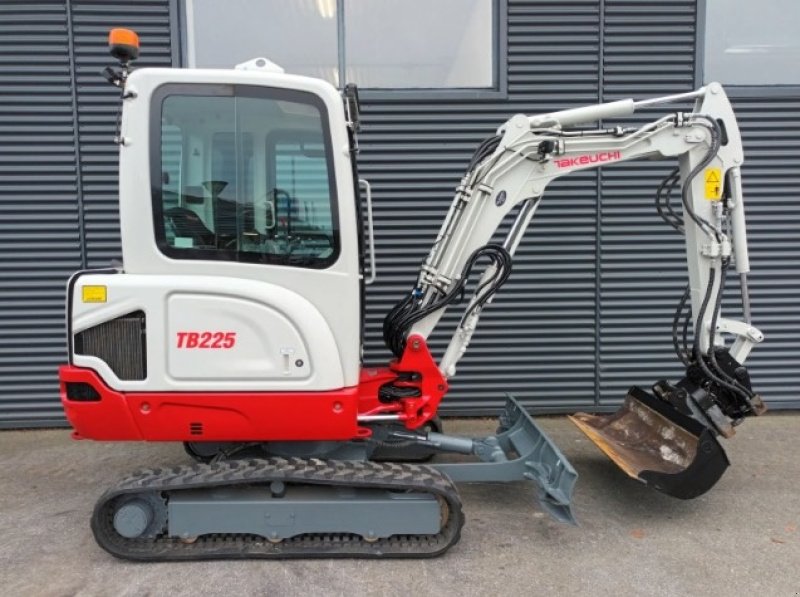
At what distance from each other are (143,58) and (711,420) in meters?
5.41

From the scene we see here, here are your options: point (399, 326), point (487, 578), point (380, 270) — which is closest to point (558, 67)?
point (380, 270)

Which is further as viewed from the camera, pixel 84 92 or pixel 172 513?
pixel 84 92

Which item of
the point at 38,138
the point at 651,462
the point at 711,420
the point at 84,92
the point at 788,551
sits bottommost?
the point at 788,551

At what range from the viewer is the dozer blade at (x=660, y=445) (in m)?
3.39

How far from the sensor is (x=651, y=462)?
12.1 ft

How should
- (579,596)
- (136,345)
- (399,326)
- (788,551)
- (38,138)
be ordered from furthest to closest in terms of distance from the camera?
(38,138), (399,326), (788,551), (136,345), (579,596)

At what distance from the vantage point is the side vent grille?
3.03 metres

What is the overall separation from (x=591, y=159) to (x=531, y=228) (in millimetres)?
1973

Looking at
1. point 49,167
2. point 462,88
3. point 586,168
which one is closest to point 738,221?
point 586,168

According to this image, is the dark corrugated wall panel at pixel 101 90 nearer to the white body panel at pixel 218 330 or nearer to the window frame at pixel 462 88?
the window frame at pixel 462 88

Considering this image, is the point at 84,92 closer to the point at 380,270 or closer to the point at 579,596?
the point at 380,270

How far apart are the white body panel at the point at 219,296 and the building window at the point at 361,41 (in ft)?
8.59

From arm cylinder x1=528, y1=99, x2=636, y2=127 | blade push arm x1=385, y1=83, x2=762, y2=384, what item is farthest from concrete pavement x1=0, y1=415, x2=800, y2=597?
arm cylinder x1=528, y1=99, x2=636, y2=127

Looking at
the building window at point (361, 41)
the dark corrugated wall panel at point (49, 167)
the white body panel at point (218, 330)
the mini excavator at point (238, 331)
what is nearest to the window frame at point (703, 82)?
the building window at point (361, 41)
